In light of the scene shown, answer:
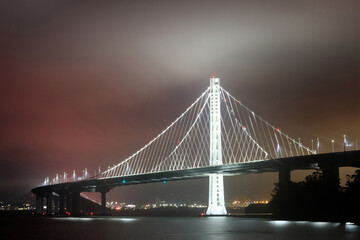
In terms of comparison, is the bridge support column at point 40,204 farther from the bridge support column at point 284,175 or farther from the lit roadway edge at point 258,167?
the bridge support column at point 284,175

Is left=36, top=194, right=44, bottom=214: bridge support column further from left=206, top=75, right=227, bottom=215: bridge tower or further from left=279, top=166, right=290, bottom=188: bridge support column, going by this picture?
left=279, top=166, right=290, bottom=188: bridge support column

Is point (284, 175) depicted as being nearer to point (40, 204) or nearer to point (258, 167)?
point (258, 167)

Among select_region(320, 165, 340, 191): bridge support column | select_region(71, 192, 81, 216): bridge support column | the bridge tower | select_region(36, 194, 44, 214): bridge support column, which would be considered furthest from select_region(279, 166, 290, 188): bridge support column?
select_region(36, 194, 44, 214): bridge support column

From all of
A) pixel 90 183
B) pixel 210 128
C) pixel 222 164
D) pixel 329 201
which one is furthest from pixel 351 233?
pixel 90 183

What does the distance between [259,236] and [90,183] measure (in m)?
76.1

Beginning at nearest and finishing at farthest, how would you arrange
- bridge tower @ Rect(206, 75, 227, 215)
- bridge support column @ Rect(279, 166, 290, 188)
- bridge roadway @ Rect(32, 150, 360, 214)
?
bridge roadway @ Rect(32, 150, 360, 214), bridge support column @ Rect(279, 166, 290, 188), bridge tower @ Rect(206, 75, 227, 215)

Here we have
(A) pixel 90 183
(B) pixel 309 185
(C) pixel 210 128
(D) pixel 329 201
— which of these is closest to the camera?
(D) pixel 329 201

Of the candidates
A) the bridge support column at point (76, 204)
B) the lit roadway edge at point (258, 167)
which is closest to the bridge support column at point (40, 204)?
the bridge support column at point (76, 204)

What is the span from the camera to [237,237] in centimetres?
5031

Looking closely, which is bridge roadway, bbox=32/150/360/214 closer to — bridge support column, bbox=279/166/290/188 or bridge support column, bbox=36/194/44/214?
bridge support column, bbox=279/166/290/188

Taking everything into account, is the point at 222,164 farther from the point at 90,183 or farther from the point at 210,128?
the point at 90,183

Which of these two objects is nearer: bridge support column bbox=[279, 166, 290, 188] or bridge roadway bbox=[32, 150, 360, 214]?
bridge roadway bbox=[32, 150, 360, 214]

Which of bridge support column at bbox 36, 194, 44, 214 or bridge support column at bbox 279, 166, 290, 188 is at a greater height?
bridge support column at bbox 279, 166, 290, 188

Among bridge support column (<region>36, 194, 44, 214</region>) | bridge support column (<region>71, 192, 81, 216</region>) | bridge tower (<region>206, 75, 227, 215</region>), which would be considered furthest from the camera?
bridge support column (<region>36, 194, 44, 214</region>)
